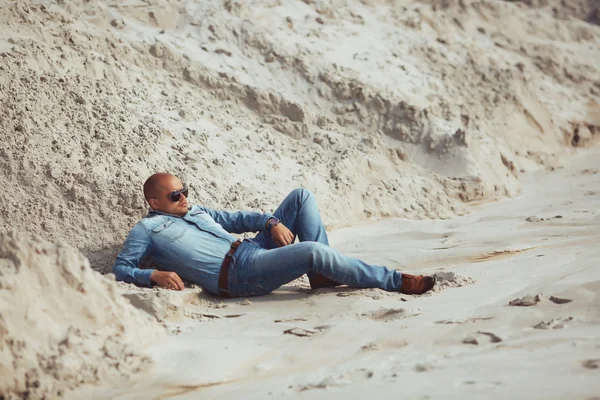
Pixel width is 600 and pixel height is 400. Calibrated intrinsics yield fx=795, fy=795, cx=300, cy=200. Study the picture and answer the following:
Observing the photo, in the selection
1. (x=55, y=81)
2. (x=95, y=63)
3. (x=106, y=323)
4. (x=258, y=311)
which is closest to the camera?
(x=106, y=323)

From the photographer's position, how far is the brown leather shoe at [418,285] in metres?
3.87

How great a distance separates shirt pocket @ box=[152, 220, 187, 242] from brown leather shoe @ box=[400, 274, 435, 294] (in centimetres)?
116

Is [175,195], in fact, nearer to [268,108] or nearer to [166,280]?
[166,280]

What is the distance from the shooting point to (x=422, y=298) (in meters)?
3.78

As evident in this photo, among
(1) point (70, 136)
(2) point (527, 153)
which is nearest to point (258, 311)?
(1) point (70, 136)

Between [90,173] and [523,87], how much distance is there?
235 inches

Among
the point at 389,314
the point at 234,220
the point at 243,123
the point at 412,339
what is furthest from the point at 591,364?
the point at 243,123

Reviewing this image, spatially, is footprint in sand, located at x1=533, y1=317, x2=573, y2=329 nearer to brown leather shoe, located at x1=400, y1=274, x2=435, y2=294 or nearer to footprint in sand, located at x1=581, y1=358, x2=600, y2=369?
footprint in sand, located at x1=581, y1=358, x2=600, y2=369

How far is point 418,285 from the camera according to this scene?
387 centimetres

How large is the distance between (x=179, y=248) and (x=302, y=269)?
65 cm

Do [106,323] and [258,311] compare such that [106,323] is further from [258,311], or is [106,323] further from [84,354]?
[258,311]

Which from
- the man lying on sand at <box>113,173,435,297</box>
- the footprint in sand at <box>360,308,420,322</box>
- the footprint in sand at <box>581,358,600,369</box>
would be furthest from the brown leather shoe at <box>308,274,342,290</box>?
the footprint in sand at <box>581,358,600,369</box>

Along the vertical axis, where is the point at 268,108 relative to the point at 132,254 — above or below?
above

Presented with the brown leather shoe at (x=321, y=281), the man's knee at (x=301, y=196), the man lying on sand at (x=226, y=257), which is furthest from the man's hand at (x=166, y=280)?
the man's knee at (x=301, y=196)
